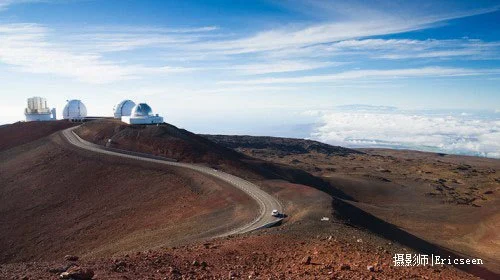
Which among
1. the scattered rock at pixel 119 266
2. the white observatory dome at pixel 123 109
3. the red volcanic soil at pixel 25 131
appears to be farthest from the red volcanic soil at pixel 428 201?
the red volcanic soil at pixel 25 131

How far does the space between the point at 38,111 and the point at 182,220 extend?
184 ft

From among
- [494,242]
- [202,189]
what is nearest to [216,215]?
[202,189]

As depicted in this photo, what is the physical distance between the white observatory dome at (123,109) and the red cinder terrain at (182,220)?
8419 mm

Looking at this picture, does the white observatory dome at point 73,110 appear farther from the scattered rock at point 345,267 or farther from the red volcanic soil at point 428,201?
the scattered rock at point 345,267

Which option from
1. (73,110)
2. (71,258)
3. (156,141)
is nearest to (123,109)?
(73,110)

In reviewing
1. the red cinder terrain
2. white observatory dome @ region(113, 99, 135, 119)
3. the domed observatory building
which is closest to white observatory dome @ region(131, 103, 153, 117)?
the domed observatory building

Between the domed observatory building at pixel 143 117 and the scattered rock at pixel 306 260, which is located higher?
the domed observatory building at pixel 143 117

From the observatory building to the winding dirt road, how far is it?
1451 cm

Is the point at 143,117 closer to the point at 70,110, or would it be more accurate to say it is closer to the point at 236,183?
the point at 70,110

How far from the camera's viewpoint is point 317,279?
16.5 metres

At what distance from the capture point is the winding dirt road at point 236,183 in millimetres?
28964

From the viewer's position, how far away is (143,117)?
A: 203ft

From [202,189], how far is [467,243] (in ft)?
81.6

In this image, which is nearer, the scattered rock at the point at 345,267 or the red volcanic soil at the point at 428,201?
the scattered rock at the point at 345,267
